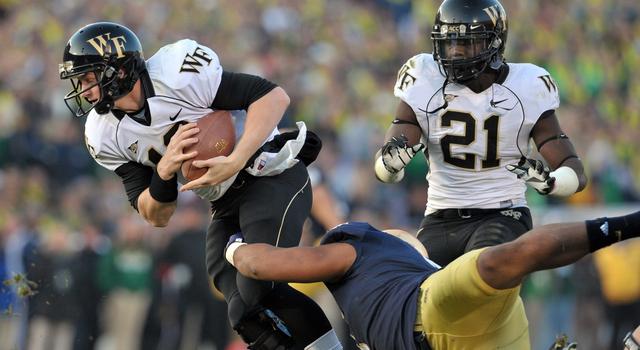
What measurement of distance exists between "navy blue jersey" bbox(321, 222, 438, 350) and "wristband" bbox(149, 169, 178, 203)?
0.81 meters

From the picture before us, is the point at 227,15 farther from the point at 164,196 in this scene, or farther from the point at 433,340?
the point at 433,340

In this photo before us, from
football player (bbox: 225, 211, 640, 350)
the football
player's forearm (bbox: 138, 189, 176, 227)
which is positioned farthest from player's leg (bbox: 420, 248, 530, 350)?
player's forearm (bbox: 138, 189, 176, 227)

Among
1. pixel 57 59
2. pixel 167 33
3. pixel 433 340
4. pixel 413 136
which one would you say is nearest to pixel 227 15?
pixel 167 33

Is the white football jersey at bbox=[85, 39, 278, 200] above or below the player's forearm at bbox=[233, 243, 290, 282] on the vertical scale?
above

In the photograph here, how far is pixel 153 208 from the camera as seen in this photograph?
5.55m

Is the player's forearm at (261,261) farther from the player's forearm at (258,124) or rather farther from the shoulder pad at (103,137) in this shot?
the shoulder pad at (103,137)

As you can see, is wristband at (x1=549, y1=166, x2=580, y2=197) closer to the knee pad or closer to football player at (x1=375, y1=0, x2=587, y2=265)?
football player at (x1=375, y1=0, x2=587, y2=265)

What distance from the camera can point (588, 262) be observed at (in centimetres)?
1002

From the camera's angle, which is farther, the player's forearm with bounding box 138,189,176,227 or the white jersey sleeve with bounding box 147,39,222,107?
the player's forearm with bounding box 138,189,176,227

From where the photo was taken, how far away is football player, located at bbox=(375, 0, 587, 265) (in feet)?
18.5

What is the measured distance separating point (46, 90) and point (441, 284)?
8.11 m

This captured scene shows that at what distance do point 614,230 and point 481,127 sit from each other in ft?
5.06

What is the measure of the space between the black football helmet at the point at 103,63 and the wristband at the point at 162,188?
394 millimetres

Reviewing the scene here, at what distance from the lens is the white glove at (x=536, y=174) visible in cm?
516
